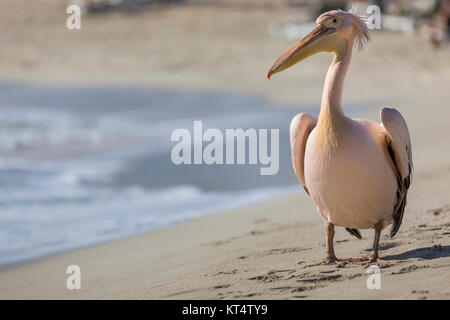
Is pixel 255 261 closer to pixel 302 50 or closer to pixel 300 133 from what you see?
pixel 300 133

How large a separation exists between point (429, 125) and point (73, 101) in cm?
775

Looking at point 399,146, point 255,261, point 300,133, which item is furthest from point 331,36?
point 255,261

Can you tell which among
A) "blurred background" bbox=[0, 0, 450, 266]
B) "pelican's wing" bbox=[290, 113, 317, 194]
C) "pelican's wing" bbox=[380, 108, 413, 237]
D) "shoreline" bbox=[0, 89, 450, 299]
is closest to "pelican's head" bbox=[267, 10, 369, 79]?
"pelican's wing" bbox=[290, 113, 317, 194]

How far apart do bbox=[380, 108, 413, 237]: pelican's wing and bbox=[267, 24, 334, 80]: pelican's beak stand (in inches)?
19.6

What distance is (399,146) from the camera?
4.04 m

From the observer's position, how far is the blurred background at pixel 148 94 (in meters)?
7.77

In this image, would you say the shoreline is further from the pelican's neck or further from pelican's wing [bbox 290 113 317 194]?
the pelican's neck

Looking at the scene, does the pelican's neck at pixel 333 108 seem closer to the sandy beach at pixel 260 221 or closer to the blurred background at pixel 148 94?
the sandy beach at pixel 260 221

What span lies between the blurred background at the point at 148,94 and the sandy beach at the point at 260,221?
0.09 meters

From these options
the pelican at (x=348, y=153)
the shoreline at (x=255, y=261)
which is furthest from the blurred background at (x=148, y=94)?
the pelican at (x=348, y=153)

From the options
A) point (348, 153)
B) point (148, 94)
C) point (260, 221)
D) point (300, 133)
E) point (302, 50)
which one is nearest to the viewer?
point (348, 153)

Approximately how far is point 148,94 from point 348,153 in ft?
38.6

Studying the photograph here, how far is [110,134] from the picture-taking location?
1187 cm
